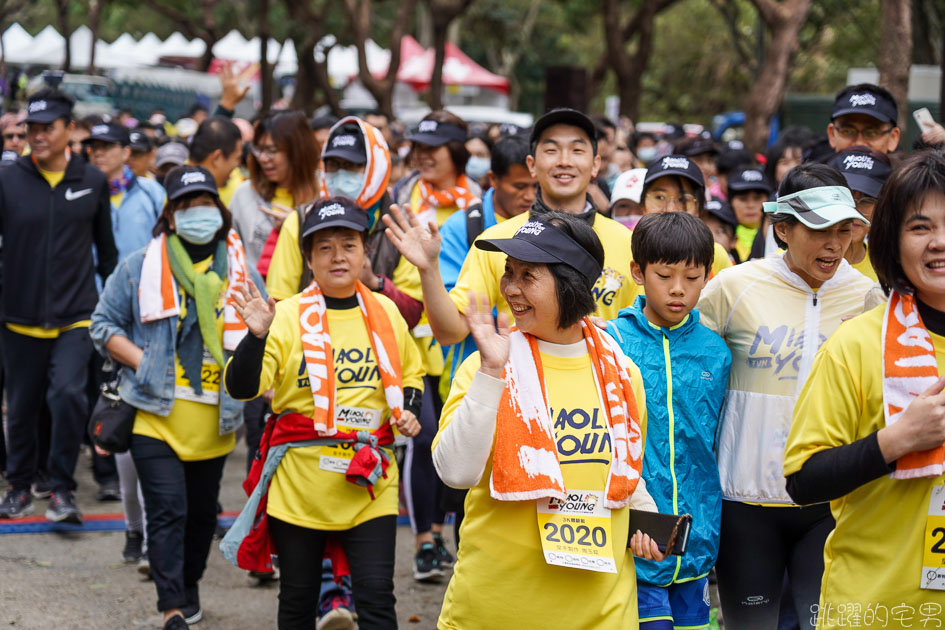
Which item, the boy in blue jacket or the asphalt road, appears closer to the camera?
the boy in blue jacket

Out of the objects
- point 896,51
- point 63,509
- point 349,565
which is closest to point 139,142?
point 63,509

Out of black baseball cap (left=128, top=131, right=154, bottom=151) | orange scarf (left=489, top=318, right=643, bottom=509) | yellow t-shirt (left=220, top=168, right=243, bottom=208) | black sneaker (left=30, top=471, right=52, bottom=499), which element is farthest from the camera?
black baseball cap (left=128, top=131, right=154, bottom=151)

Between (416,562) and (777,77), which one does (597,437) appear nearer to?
(416,562)

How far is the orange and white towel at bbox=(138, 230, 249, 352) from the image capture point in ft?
18.2

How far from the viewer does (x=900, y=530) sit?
9.77 ft

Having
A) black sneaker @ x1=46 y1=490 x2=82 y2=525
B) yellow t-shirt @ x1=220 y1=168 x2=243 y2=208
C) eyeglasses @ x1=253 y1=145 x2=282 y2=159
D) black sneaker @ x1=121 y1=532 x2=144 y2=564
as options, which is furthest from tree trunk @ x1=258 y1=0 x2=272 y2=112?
black sneaker @ x1=121 y1=532 x2=144 y2=564

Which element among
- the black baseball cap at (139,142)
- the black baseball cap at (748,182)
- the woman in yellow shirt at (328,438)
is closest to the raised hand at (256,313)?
the woman in yellow shirt at (328,438)

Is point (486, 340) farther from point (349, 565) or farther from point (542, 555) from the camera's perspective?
point (349, 565)

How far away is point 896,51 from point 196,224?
9162 millimetres

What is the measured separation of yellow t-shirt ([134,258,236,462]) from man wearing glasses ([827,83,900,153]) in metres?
3.56

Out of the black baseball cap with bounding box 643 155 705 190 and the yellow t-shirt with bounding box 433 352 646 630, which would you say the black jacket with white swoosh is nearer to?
the black baseball cap with bounding box 643 155 705 190

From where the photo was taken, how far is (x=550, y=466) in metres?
3.41

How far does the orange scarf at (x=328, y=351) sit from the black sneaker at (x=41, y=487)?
4147 mm

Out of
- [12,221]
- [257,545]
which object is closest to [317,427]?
[257,545]
